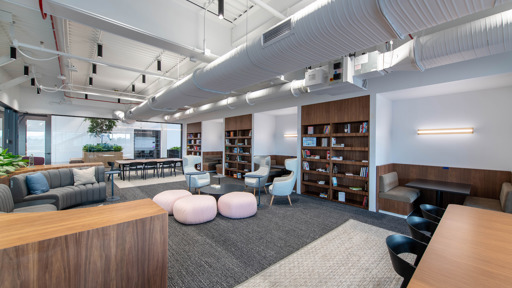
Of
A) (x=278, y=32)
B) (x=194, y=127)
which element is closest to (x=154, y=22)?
(x=278, y=32)

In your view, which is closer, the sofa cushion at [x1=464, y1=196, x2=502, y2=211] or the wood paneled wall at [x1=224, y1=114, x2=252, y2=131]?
the sofa cushion at [x1=464, y1=196, x2=502, y2=211]

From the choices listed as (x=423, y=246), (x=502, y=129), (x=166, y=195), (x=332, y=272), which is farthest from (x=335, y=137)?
(x=166, y=195)

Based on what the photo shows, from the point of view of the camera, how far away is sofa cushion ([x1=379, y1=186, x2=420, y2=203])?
4.16m

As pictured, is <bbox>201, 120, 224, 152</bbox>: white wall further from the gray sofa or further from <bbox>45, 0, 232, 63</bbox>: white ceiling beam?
<bbox>45, 0, 232, 63</bbox>: white ceiling beam

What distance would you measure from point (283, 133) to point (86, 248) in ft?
22.8

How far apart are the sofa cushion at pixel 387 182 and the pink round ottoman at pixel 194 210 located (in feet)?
12.2

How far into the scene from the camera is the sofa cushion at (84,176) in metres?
5.04

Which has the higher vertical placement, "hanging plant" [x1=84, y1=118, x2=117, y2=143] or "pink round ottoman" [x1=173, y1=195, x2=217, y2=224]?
"hanging plant" [x1=84, y1=118, x2=117, y2=143]

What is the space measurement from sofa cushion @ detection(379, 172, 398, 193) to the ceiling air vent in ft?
12.8

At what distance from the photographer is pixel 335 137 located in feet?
18.1

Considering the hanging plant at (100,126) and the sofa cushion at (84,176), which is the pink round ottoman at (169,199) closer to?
the sofa cushion at (84,176)

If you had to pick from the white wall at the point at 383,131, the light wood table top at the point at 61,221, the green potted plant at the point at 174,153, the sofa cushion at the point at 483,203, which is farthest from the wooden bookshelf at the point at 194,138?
the sofa cushion at the point at 483,203

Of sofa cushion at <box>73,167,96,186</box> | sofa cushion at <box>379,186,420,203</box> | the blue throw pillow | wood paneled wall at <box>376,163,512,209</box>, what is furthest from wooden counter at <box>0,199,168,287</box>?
wood paneled wall at <box>376,163,512,209</box>

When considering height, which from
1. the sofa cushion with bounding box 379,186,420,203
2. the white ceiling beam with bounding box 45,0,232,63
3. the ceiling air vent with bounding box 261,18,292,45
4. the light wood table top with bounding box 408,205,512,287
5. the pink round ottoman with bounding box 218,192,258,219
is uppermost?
the white ceiling beam with bounding box 45,0,232,63
